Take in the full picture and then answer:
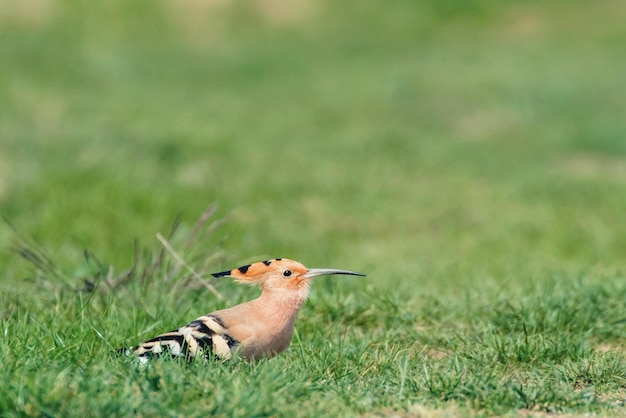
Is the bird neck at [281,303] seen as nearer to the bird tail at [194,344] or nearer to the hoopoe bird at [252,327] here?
the hoopoe bird at [252,327]

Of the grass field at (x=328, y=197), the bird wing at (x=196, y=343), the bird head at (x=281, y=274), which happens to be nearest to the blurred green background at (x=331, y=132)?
the grass field at (x=328, y=197)

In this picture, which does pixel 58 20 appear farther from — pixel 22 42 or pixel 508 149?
pixel 508 149

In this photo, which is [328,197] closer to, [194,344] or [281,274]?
[281,274]

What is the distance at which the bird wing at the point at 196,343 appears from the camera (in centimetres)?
400

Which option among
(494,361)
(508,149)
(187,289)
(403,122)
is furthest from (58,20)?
(494,361)

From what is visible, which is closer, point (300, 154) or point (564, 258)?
point (564, 258)

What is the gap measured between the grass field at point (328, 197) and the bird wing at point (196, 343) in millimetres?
90

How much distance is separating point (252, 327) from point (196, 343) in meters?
0.23

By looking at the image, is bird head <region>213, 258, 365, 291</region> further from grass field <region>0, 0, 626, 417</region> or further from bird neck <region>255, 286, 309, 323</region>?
grass field <region>0, 0, 626, 417</region>

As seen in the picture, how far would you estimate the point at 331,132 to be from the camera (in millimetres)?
13523

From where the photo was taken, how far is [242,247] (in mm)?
8430

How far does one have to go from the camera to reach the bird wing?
13.1ft

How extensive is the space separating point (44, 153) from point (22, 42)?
8.10 metres

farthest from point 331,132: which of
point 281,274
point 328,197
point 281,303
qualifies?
point 281,303
